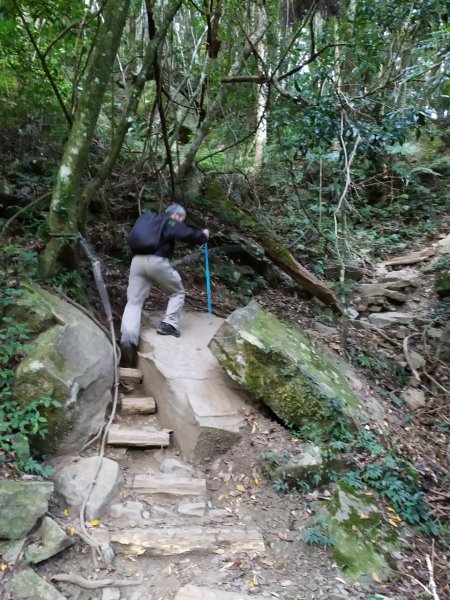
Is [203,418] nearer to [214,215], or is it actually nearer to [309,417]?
[309,417]

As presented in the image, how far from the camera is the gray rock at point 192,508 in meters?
4.24

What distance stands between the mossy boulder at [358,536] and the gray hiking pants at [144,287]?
2.95 metres

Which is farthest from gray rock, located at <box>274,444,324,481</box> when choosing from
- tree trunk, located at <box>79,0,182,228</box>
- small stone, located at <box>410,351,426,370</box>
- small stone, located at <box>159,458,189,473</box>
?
tree trunk, located at <box>79,0,182,228</box>

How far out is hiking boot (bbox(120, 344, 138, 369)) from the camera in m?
5.82

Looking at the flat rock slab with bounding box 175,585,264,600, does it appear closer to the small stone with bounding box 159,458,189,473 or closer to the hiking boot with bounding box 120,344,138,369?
the small stone with bounding box 159,458,189,473

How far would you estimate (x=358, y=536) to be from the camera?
4172 millimetres

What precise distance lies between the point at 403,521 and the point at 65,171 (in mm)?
5456

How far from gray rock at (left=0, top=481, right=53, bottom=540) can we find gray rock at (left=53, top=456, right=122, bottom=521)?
0.36m

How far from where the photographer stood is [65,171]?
18.5ft

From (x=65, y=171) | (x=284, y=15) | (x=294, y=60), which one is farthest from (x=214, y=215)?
(x=284, y=15)

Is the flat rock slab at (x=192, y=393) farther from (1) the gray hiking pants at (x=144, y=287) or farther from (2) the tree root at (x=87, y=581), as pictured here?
(2) the tree root at (x=87, y=581)

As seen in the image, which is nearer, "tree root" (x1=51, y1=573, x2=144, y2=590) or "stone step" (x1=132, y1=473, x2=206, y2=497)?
"tree root" (x1=51, y1=573, x2=144, y2=590)

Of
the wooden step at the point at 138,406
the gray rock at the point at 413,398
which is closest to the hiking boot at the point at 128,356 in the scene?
the wooden step at the point at 138,406

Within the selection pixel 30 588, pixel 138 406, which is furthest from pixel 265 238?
pixel 30 588
